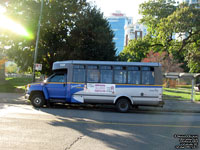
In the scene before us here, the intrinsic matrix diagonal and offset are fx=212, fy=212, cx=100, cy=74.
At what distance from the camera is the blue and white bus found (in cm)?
1204

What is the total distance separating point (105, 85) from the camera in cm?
1220

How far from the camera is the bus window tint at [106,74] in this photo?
12266 millimetres

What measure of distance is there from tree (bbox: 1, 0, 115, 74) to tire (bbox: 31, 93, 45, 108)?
8.68 m

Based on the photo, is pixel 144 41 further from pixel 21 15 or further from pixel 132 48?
pixel 21 15

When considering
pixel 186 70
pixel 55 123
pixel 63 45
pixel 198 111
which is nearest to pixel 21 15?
pixel 63 45

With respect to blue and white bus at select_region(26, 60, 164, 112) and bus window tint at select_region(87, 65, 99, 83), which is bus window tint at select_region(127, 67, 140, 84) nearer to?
blue and white bus at select_region(26, 60, 164, 112)

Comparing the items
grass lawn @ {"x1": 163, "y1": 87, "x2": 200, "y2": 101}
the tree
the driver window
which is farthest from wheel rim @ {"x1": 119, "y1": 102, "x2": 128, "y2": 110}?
the tree

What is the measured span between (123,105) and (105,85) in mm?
1550

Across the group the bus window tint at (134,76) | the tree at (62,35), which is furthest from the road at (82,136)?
the tree at (62,35)

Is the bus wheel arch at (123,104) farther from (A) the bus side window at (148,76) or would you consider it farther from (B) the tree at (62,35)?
(B) the tree at (62,35)

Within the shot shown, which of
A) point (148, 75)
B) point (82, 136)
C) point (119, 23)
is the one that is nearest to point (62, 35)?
point (148, 75)

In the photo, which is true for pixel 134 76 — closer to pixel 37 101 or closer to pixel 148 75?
pixel 148 75

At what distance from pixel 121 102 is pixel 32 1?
14.4m

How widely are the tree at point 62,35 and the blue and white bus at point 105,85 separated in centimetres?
854
